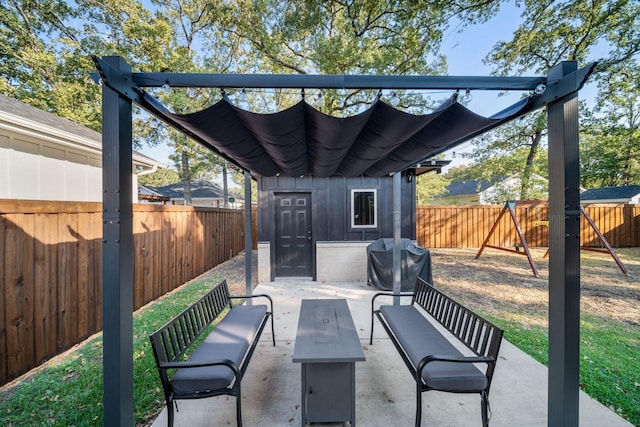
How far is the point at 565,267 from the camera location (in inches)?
63.9

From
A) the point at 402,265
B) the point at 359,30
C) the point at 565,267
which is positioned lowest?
the point at 402,265

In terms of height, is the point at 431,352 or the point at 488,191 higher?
the point at 488,191

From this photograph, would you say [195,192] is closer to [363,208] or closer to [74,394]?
[363,208]

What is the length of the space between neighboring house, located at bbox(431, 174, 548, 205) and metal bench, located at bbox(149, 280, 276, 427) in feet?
54.2

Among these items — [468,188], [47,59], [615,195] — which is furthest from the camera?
[468,188]

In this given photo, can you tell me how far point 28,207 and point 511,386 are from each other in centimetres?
515

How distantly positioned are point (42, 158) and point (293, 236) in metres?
5.29

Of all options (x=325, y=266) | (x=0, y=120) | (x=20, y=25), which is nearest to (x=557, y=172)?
(x=325, y=266)

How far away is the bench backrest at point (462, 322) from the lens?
2.07m

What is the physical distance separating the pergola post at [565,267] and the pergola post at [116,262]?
2705 millimetres

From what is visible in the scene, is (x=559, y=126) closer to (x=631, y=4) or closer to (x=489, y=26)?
(x=489, y=26)

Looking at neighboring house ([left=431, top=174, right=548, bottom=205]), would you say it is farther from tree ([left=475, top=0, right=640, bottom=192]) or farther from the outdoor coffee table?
the outdoor coffee table

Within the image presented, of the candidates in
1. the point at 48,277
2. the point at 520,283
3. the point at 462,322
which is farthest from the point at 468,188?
the point at 48,277

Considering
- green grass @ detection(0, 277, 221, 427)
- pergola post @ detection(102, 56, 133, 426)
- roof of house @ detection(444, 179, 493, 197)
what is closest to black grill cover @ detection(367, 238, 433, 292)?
green grass @ detection(0, 277, 221, 427)
